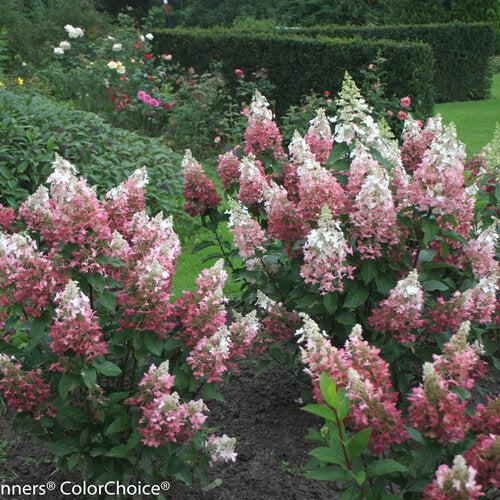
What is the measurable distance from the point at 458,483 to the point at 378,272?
143 cm

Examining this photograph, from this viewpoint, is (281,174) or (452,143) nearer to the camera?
(452,143)

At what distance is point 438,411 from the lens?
6.88 ft

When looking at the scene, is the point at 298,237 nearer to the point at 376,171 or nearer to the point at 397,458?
the point at 376,171

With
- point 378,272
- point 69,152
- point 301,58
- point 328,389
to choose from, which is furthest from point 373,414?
point 301,58

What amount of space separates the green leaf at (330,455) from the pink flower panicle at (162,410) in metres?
0.56

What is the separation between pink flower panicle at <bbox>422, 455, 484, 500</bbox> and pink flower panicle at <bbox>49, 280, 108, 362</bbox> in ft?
3.81

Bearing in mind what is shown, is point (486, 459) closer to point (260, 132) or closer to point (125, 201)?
point (125, 201)

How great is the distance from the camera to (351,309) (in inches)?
130

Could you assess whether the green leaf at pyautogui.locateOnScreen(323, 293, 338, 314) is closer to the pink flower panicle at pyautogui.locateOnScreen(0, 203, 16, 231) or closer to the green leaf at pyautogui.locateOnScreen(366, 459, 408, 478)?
the green leaf at pyautogui.locateOnScreen(366, 459, 408, 478)

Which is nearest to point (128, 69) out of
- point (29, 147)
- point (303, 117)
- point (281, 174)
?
point (303, 117)

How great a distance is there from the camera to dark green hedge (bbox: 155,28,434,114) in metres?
10.7

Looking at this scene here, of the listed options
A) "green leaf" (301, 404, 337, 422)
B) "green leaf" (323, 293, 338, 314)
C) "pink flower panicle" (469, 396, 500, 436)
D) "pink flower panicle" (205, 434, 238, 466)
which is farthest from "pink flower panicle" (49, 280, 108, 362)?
"pink flower panicle" (469, 396, 500, 436)

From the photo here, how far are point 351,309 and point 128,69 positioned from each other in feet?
29.1

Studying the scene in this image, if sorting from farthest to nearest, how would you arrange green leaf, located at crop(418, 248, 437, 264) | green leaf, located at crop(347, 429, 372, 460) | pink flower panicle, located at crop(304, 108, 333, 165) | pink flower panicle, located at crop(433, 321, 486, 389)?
pink flower panicle, located at crop(304, 108, 333, 165)
green leaf, located at crop(418, 248, 437, 264)
pink flower panicle, located at crop(433, 321, 486, 389)
green leaf, located at crop(347, 429, 372, 460)
